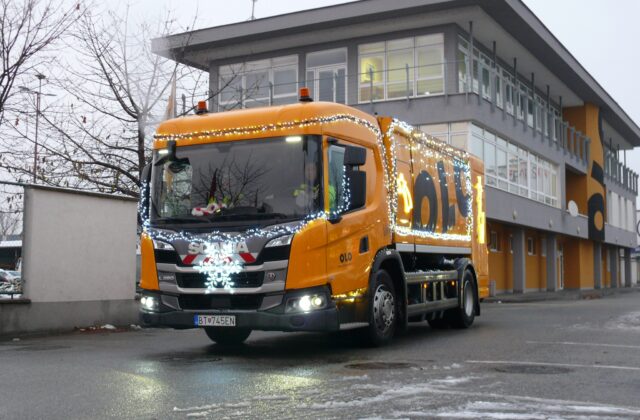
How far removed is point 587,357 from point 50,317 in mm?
8935

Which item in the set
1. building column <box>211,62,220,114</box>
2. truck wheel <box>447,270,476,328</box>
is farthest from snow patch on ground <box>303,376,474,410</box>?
building column <box>211,62,220,114</box>

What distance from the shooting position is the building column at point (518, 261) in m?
36.2

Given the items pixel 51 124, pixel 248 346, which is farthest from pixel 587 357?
pixel 51 124

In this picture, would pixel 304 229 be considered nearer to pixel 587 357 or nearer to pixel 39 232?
pixel 587 357

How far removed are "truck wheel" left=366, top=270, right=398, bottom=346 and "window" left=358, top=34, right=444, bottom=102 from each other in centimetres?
1976

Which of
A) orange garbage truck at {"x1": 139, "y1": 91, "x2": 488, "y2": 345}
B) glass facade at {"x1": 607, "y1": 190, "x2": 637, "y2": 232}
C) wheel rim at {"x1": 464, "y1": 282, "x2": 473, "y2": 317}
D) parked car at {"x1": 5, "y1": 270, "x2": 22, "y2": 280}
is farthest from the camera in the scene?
glass facade at {"x1": 607, "y1": 190, "x2": 637, "y2": 232}

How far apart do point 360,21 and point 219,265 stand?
22467mm

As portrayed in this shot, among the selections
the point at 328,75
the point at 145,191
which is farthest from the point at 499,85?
the point at 145,191

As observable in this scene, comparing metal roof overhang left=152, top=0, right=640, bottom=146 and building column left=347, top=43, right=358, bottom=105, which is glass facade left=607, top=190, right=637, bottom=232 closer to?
metal roof overhang left=152, top=0, right=640, bottom=146

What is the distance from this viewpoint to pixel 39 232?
13.8 metres

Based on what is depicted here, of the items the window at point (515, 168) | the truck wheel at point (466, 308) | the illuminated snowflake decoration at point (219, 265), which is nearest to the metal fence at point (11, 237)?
the illuminated snowflake decoration at point (219, 265)

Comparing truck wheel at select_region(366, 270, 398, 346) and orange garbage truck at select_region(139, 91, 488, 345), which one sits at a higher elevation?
orange garbage truck at select_region(139, 91, 488, 345)

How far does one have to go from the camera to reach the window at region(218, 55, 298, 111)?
3222 centimetres

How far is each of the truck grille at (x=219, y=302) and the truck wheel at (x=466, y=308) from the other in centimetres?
558
